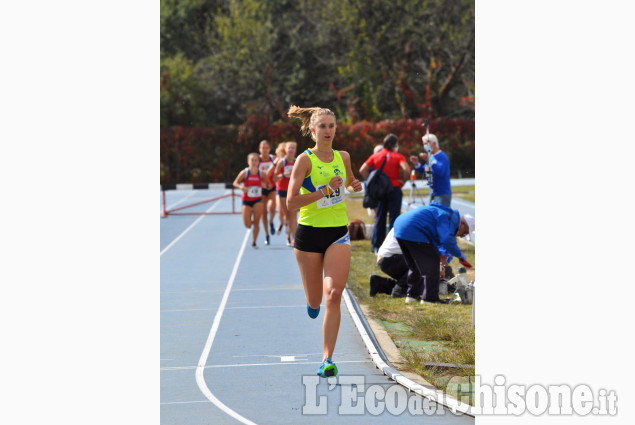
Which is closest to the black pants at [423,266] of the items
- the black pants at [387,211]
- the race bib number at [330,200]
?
the race bib number at [330,200]

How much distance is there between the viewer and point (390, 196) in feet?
48.5

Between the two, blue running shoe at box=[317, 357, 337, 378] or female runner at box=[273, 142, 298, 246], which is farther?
female runner at box=[273, 142, 298, 246]

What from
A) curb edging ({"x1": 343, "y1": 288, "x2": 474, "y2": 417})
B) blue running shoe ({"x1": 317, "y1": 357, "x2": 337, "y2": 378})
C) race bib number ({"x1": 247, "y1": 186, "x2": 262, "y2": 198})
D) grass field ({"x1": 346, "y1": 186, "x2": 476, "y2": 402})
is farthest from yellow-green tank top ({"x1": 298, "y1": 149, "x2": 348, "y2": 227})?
race bib number ({"x1": 247, "y1": 186, "x2": 262, "y2": 198})

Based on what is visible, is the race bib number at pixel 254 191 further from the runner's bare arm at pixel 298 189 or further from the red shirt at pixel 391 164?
the runner's bare arm at pixel 298 189

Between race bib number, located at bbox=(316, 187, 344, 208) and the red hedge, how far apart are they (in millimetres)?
34175

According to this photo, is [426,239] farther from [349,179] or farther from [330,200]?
[330,200]

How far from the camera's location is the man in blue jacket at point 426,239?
10.3 meters

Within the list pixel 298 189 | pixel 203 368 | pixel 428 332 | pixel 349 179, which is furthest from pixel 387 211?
pixel 298 189

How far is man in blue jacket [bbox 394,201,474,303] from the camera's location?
10.3m

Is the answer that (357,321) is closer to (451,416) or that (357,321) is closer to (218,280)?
(451,416)

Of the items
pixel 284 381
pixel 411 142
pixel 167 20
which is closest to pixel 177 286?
pixel 284 381

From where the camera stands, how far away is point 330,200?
7.10 m

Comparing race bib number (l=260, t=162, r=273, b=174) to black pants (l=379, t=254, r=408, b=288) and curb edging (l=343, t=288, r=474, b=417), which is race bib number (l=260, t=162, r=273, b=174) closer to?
black pants (l=379, t=254, r=408, b=288)

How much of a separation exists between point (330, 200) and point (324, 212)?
12 centimetres
